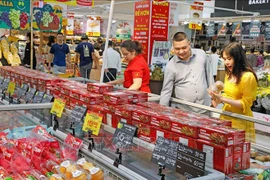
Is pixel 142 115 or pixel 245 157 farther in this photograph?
pixel 142 115

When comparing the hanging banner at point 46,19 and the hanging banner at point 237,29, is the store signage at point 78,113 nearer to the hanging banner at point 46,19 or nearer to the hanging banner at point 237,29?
the hanging banner at point 46,19

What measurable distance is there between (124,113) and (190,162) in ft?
1.93

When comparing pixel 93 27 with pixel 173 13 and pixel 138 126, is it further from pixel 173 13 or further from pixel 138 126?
pixel 138 126

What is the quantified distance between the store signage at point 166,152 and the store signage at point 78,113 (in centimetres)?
71

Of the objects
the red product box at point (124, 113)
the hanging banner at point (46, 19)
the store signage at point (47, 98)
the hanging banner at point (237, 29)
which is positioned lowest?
the store signage at point (47, 98)

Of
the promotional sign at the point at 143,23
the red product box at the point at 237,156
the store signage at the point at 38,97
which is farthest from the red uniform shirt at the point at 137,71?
the promotional sign at the point at 143,23

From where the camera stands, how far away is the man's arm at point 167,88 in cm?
299

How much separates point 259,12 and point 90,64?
5.20 meters

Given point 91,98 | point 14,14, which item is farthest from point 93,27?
point 91,98

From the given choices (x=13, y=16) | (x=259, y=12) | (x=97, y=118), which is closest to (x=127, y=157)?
(x=97, y=118)

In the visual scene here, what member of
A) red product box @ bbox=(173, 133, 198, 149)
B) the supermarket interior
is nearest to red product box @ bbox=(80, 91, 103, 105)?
the supermarket interior

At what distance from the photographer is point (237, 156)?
1.55 meters

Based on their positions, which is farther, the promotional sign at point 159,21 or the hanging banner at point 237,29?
the hanging banner at point 237,29

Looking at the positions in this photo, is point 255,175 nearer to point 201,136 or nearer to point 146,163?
point 201,136
